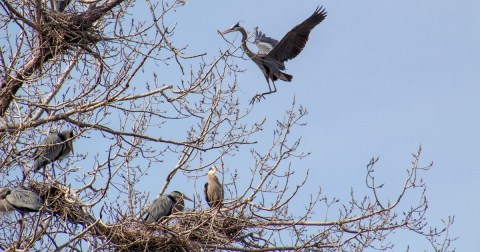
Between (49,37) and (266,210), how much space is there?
9.31 feet

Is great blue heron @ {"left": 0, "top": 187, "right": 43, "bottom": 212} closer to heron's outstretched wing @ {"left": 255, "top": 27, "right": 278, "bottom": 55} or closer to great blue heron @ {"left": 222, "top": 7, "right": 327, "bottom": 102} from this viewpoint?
great blue heron @ {"left": 222, "top": 7, "right": 327, "bottom": 102}

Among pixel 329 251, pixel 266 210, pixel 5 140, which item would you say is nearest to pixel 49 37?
pixel 5 140

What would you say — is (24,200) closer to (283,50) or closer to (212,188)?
(212,188)

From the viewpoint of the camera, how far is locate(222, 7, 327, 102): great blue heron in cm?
1228

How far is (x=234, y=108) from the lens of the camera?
10.5m

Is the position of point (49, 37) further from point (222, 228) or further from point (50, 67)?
point (222, 228)

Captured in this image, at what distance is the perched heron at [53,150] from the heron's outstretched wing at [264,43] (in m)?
2.91

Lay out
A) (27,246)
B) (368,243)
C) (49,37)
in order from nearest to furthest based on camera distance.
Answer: (27,246) < (368,243) < (49,37)

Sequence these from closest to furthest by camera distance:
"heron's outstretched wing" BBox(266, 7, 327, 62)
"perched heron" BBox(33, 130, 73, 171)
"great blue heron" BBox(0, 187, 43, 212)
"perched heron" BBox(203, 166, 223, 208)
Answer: "great blue heron" BBox(0, 187, 43, 212)
"perched heron" BBox(33, 130, 73, 171)
"heron's outstretched wing" BBox(266, 7, 327, 62)
"perched heron" BBox(203, 166, 223, 208)

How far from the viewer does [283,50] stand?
12906 mm

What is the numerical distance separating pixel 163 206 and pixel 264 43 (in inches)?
118

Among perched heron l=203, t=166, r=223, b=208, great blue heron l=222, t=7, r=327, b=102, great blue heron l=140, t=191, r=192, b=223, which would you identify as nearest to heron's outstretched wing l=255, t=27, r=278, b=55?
great blue heron l=222, t=7, r=327, b=102

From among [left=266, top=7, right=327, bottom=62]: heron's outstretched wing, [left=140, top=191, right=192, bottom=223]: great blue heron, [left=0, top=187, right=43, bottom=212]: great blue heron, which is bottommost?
[left=0, top=187, right=43, bottom=212]: great blue heron

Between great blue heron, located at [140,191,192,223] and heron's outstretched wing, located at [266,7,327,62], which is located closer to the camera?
great blue heron, located at [140,191,192,223]
